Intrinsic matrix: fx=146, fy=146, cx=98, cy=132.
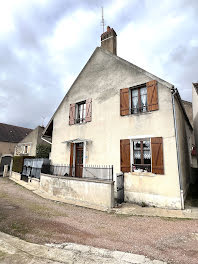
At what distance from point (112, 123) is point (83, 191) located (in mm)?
3827

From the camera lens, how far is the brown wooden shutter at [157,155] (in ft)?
20.8

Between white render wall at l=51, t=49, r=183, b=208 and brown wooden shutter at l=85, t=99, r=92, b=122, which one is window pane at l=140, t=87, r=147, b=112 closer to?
white render wall at l=51, t=49, r=183, b=208

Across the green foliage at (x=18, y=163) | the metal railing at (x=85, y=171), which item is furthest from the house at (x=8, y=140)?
the metal railing at (x=85, y=171)

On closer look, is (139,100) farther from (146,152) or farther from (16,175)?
(16,175)

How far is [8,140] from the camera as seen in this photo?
80.0 feet

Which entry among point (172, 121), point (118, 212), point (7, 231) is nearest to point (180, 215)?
point (118, 212)

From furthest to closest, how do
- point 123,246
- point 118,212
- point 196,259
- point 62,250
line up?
point 118,212 < point 123,246 < point 62,250 < point 196,259

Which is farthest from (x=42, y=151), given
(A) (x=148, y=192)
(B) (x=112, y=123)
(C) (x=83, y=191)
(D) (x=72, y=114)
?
(A) (x=148, y=192)

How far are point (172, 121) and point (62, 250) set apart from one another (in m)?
5.99

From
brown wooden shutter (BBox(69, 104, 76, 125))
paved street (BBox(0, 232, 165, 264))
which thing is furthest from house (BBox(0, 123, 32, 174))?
paved street (BBox(0, 232, 165, 264))

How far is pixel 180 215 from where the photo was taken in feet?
17.3

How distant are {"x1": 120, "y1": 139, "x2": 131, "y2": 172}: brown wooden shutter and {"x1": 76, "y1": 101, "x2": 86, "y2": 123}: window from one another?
11.8 ft

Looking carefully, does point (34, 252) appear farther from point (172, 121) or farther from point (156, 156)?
point (172, 121)

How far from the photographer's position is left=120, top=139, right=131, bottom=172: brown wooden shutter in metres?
7.15
